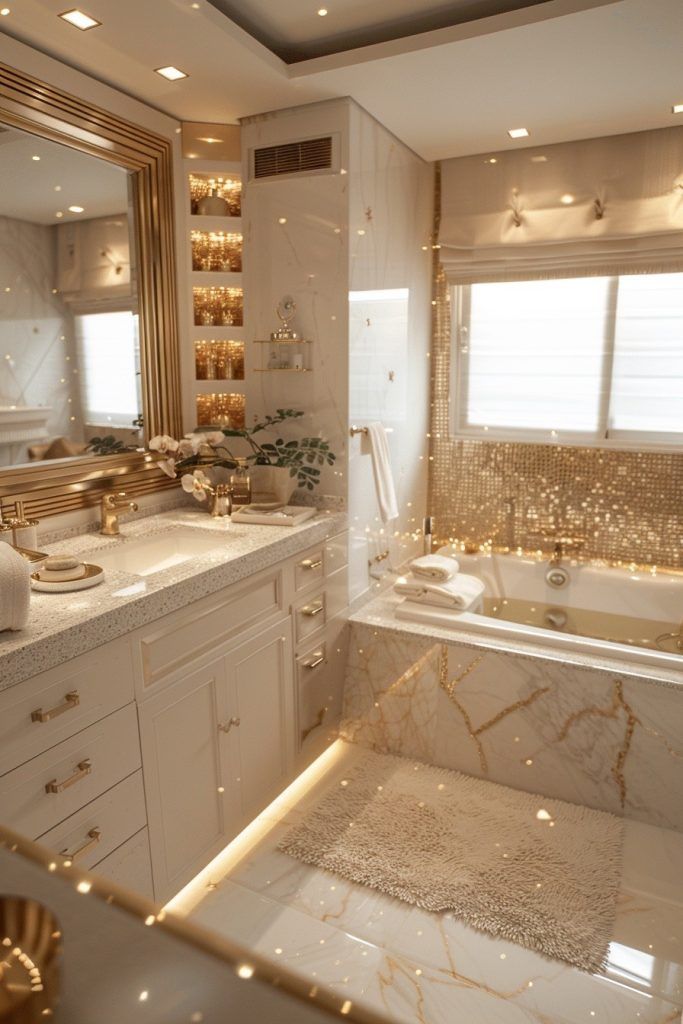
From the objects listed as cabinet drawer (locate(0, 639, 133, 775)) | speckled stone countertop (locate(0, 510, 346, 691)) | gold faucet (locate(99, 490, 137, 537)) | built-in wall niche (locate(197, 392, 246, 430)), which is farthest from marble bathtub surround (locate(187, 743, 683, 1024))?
built-in wall niche (locate(197, 392, 246, 430))

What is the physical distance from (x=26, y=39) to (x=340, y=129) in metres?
1.05

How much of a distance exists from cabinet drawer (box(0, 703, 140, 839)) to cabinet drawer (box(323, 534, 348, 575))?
107 cm

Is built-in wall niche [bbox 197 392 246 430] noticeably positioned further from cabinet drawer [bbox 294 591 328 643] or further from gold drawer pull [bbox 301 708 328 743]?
gold drawer pull [bbox 301 708 328 743]

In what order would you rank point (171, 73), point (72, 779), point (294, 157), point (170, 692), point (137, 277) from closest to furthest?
point (72, 779)
point (170, 692)
point (171, 73)
point (137, 277)
point (294, 157)

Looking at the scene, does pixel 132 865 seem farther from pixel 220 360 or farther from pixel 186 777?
pixel 220 360

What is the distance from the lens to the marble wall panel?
2328 millimetres

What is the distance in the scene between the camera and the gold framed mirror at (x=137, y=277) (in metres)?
2.11

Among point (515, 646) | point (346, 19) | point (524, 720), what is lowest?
point (524, 720)

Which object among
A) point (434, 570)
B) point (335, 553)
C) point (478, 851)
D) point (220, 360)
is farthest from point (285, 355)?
point (478, 851)

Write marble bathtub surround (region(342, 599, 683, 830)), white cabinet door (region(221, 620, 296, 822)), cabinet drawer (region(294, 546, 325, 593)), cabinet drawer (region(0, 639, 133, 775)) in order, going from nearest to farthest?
1. cabinet drawer (region(0, 639, 133, 775))
2. white cabinet door (region(221, 620, 296, 822))
3. marble bathtub surround (region(342, 599, 683, 830))
4. cabinet drawer (region(294, 546, 325, 593))

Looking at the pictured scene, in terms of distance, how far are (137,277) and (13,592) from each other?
1.47 m

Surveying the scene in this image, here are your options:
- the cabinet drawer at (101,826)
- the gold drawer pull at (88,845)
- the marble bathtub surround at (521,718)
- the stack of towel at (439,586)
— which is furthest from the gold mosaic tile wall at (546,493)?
the gold drawer pull at (88,845)

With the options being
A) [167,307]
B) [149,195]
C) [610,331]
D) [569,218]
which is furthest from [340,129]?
[610,331]

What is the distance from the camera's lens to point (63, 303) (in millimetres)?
2236
